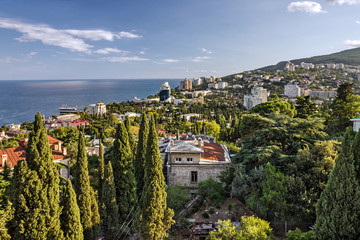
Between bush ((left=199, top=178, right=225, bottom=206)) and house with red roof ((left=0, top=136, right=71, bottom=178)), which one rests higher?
house with red roof ((left=0, top=136, right=71, bottom=178))

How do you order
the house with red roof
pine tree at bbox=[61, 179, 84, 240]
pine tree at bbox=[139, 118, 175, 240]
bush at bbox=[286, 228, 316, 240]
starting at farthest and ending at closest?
1. the house with red roof
2. pine tree at bbox=[139, 118, 175, 240]
3. bush at bbox=[286, 228, 316, 240]
4. pine tree at bbox=[61, 179, 84, 240]

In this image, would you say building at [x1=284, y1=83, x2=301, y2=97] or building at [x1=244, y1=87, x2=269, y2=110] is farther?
building at [x1=284, y1=83, x2=301, y2=97]

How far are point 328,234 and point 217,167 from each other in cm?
1142

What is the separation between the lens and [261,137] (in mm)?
17047

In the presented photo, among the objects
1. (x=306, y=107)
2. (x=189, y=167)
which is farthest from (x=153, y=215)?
(x=306, y=107)

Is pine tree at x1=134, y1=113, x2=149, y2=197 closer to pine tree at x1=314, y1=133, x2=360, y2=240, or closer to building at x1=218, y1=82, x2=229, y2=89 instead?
pine tree at x1=314, y1=133, x2=360, y2=240

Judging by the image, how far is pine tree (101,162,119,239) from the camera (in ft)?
40.0

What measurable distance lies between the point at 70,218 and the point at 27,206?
61.2 inches

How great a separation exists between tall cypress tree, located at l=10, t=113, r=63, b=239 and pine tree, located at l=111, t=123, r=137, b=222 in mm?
5682

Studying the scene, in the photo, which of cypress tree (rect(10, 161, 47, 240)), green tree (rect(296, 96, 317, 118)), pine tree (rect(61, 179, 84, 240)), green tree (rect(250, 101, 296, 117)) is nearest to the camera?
cypress tree (rect(10, 161, 47, 240))

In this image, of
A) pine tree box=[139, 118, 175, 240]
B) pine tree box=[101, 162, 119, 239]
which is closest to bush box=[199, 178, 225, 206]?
pine tree box=[139, 118, 175, 240]

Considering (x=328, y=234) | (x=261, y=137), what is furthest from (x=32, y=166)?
(x=261, y=137)

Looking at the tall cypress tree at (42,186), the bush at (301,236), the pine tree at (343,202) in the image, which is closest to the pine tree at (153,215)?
the tall cypress tree at (42,186)

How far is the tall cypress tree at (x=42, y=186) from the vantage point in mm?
7414
